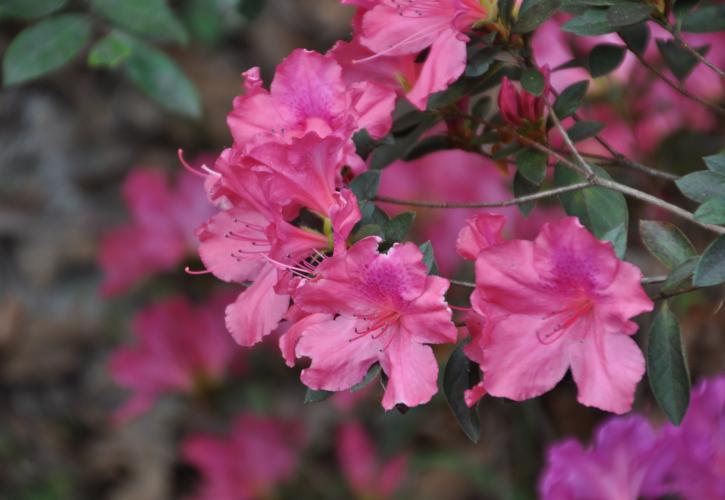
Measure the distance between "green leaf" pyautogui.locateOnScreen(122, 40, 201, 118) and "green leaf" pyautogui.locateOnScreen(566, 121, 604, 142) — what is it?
0.54m

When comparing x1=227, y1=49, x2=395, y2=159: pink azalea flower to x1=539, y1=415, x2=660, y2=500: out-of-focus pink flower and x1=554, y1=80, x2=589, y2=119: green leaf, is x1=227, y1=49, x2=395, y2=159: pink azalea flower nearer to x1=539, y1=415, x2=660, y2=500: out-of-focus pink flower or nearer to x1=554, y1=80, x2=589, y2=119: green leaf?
x1=554, y1=80, x2=589, y2=119: green leaf

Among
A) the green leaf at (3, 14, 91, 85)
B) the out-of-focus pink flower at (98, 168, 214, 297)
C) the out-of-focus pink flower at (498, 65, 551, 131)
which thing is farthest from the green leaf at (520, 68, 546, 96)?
the out-of-focus pink flower at (98, 168, 214, 297)

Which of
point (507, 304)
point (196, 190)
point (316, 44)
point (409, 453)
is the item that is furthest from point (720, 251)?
point (316, 44)

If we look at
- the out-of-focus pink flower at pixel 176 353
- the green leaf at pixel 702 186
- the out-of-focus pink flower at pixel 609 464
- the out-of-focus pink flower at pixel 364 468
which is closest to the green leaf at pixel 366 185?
the green leaf at pixel 702 186

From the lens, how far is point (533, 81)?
0.97m

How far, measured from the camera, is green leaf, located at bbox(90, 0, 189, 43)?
1317mm

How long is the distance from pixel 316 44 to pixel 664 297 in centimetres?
209

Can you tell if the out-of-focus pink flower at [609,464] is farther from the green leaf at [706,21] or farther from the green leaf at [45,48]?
the green leaf at [45,48]

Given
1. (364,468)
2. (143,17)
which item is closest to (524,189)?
(143,17)

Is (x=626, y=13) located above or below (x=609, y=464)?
above

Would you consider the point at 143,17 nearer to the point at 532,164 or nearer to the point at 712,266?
the point at 532,164

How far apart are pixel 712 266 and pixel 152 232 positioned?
1.33m

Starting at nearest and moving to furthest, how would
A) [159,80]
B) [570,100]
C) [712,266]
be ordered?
[712,266] < [570,100] < [159,80]

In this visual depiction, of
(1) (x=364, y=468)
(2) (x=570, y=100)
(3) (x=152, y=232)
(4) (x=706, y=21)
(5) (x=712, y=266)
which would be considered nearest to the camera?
(5) (x=712, y=266)
